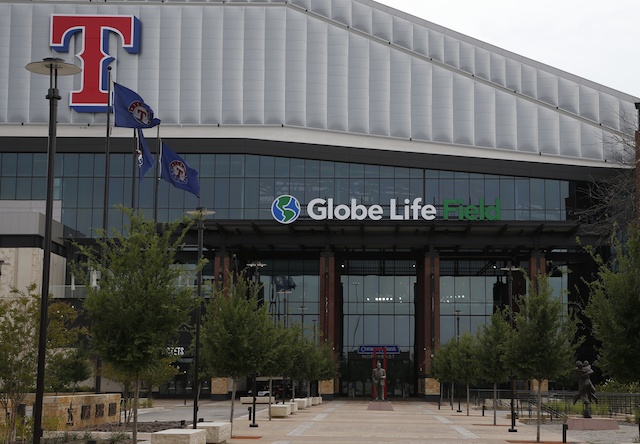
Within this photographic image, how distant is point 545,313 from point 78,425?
19.2 metres

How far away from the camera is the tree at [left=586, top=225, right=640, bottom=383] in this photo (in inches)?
1049

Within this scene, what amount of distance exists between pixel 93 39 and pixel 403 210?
3406 centimetres

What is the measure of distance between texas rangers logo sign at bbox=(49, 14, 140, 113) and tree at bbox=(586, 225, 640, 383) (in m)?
71.4

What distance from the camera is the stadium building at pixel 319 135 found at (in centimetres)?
8988

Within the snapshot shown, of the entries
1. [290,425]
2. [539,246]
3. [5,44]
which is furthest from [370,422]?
[5,44]

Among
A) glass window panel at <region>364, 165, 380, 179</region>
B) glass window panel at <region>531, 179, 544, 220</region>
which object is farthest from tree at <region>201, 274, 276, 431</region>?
glass window panel at <region>531, 179, 544, 220</region>

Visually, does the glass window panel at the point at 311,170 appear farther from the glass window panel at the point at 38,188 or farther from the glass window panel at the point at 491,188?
the glass window panel at the point at 38,188

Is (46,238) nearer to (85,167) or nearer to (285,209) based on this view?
(285,209)

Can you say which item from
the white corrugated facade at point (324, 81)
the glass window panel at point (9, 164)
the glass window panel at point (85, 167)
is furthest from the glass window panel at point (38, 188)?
the white corrugated facade at point (324, 81)

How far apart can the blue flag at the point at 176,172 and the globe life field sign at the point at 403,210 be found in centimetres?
3959

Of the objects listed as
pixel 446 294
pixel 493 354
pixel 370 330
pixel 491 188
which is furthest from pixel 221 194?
pixel 493 354

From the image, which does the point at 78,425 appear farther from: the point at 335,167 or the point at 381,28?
the point at 381,28

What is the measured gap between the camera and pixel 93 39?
3642 inches

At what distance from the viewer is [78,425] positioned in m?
38.5
